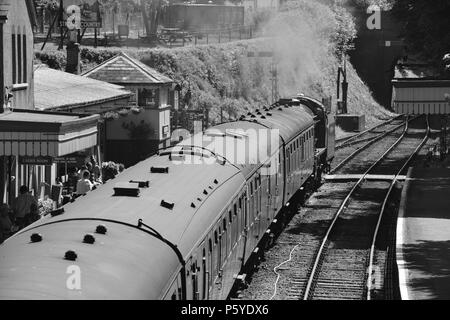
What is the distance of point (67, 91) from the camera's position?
25.8 m

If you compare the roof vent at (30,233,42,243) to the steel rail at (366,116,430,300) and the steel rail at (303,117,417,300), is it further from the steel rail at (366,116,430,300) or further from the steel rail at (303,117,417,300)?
the steel rail at (366,116,430,300)

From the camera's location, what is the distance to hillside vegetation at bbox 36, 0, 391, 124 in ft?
171

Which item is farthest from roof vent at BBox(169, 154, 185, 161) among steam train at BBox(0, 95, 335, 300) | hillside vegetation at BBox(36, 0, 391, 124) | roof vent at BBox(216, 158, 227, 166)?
hillside vegetation at BBox(36, 0, 391, 124)

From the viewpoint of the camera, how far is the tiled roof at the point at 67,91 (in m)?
24.2

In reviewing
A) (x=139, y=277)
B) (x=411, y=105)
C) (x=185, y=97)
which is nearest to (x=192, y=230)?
(x=139, y=277)

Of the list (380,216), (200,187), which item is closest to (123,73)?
(380,216)

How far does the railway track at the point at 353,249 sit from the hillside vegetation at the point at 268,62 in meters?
16.3

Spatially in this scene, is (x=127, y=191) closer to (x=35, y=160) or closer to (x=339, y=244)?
(x=35, y=160)

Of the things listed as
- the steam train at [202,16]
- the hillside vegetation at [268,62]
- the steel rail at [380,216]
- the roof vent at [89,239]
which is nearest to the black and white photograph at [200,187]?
the roof vent at [89,239]

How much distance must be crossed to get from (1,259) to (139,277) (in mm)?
1311

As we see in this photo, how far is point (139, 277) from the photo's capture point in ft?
30.6

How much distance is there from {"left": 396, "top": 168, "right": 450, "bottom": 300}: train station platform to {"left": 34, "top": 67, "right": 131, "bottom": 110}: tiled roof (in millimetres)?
8247

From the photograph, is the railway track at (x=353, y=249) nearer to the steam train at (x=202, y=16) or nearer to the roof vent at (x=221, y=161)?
the roof vent at (x=221, y=161)
